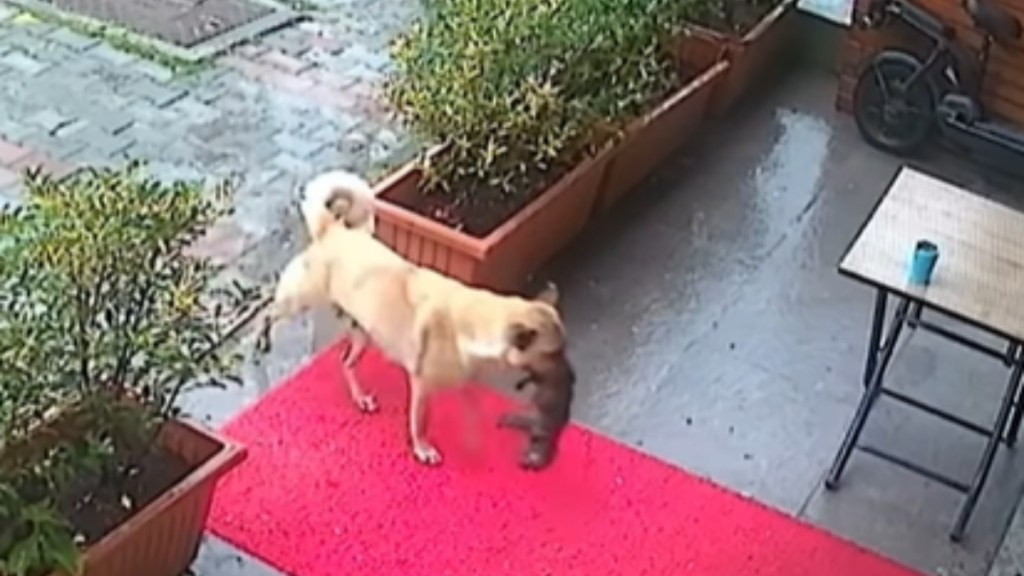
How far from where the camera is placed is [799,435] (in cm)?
389

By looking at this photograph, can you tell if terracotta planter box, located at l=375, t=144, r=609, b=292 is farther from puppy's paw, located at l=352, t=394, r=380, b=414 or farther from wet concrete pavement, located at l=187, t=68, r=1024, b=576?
puppy's paw, located at l=352, t=394, r=380, b=414

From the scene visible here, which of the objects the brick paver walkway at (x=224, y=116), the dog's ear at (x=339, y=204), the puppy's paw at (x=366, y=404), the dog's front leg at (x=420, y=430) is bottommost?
the brick paver walkway at (x=224, y=116)

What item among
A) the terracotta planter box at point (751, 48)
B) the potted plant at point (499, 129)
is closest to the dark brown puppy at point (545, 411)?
the potted plant at point (499, 129)

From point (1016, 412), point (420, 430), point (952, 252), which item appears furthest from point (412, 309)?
point (1016, 412)

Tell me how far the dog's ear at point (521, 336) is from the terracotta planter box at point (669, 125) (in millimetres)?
1213

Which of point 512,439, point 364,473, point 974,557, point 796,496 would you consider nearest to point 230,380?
point 364,473

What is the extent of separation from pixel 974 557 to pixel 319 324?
1446 millimetres

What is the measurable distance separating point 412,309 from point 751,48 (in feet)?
6.80

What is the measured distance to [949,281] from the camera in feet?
11.6

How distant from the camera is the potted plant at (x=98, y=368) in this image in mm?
2867

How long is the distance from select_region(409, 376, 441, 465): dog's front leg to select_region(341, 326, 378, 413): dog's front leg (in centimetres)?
12

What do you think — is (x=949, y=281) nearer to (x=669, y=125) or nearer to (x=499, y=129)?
(x=499, y=129)

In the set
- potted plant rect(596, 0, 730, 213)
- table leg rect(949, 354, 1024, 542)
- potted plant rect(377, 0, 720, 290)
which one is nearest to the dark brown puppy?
potted plant rect(377, 0, 720, 290)

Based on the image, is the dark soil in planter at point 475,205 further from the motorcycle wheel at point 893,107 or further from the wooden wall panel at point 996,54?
the wooden wall panel at point 996,54
